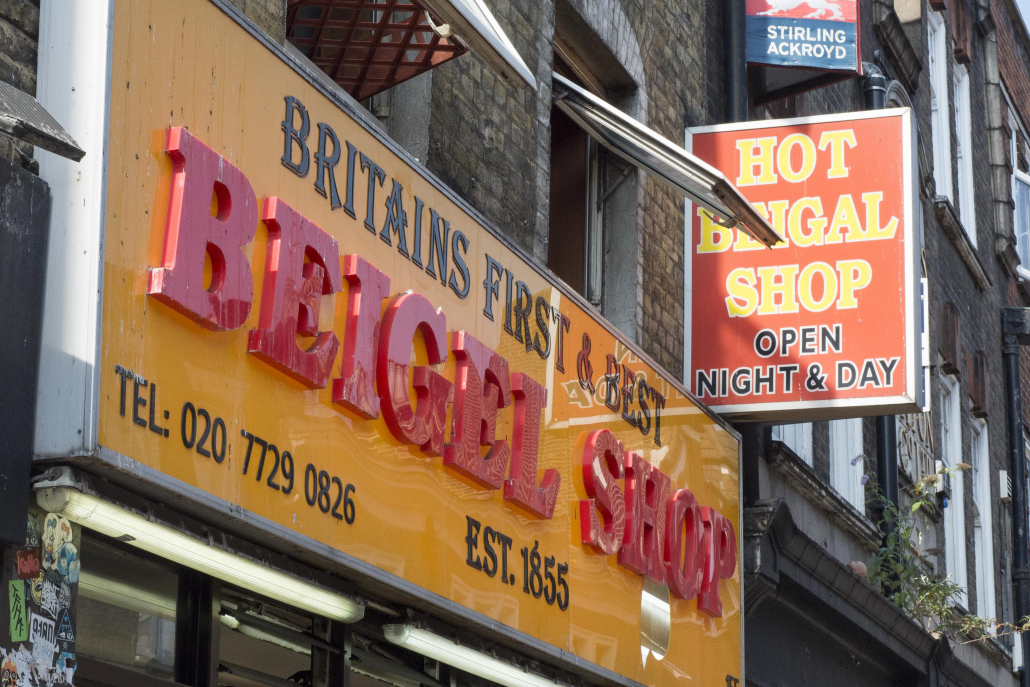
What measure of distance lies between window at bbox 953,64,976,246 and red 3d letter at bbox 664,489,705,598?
10764mm

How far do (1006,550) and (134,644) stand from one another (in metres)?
14.7

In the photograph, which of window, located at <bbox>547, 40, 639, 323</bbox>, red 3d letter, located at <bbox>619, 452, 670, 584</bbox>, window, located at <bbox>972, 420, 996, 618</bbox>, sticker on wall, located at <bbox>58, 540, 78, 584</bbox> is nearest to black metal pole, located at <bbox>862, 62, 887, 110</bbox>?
window, located at <bbox>547, 40, 639, 323</bbox>

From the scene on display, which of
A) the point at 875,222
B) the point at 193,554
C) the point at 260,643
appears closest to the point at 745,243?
the point at 875,222

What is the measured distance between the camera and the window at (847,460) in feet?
41.9

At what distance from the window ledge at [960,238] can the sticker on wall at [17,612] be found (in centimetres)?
1345

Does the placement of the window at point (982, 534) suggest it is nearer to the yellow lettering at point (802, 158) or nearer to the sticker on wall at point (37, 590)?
the yellow lettering at point (802, 158)

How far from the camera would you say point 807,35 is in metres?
10.7

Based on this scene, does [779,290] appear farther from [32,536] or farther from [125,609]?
[32,536]

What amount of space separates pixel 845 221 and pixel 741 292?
2.45ft

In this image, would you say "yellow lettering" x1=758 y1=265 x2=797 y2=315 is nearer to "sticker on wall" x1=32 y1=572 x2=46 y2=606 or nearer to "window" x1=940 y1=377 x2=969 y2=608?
"sticker on wall" x1=32 y1=572 x2=46 y2=606

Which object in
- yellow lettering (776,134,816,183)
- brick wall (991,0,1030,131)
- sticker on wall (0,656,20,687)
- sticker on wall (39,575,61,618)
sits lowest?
sticker on wall (0,656,20,687)

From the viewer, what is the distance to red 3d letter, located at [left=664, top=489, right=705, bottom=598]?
26.2 ft

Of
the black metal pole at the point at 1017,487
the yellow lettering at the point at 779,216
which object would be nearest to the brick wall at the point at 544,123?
the yellow lettering at the point at 779,216

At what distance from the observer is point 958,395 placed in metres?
16.6
